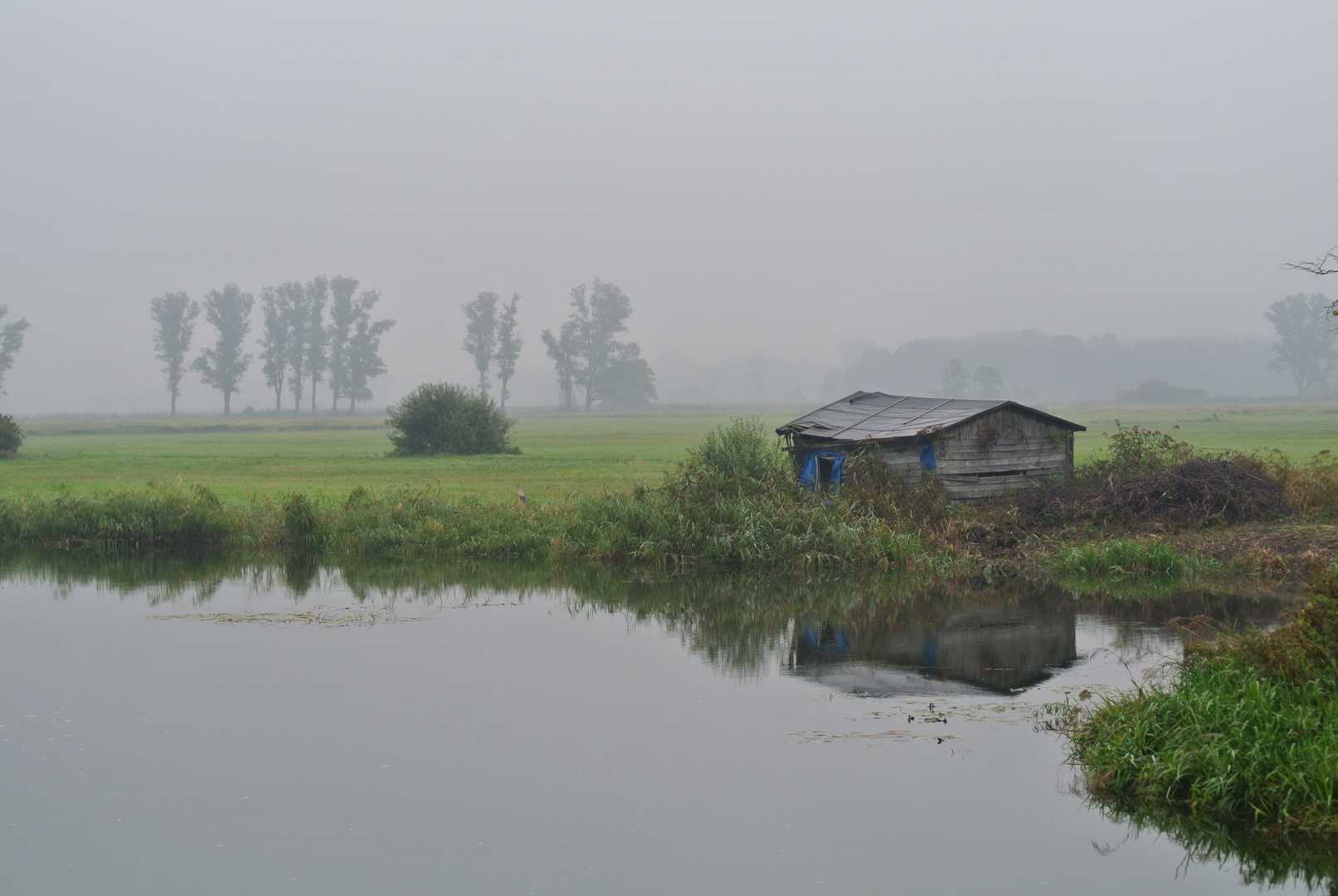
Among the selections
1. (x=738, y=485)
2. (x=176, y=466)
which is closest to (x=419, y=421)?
(x=176, y=466)

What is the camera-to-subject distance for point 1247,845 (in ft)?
23.0

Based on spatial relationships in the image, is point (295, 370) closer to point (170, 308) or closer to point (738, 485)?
point (170, 308)

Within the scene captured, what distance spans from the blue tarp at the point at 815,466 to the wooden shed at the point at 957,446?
0.02m

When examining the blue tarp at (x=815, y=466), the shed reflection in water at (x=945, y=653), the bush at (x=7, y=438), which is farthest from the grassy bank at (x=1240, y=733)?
the bush at (x=7, y=438)

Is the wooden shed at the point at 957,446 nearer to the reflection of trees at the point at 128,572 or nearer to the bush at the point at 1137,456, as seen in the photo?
the bush at the point at 1137,456

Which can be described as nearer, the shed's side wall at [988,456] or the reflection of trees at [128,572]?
the reflection of trees at [128,572]

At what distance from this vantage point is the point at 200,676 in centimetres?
1191

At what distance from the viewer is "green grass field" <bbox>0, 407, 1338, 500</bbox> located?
1205 inches

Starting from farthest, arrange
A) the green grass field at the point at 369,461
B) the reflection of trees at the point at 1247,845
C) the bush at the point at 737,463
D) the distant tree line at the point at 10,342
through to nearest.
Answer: the distant tree line at the point at 10,342 < the green grass field at the point at 369,461 < the bush at the point at 737,463 < the reflection of trees at the point at 1247,845

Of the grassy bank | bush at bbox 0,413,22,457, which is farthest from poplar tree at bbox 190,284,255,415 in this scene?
the grassy bank

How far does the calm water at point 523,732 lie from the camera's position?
7.04 m

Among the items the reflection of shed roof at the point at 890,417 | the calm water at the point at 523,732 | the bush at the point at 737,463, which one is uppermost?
the reflection of shed roof at the point at 890,417

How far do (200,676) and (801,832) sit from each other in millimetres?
7793

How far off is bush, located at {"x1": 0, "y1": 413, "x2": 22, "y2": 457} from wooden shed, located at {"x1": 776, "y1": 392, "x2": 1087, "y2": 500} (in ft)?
137
